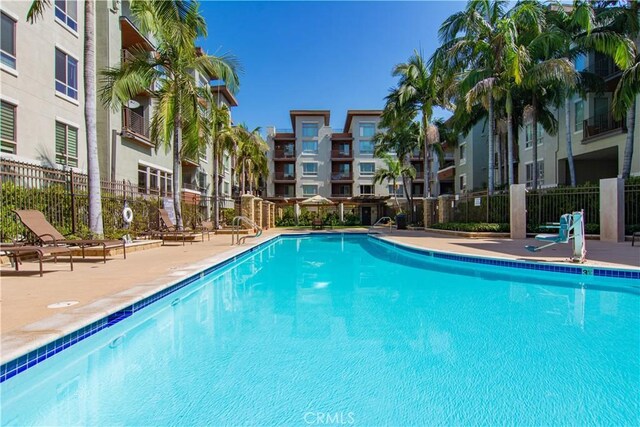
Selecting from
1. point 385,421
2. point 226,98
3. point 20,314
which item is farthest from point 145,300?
point 226,98

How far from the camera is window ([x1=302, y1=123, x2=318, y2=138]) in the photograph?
131 feet

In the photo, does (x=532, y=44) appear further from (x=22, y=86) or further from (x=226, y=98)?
(x=226, y=98)

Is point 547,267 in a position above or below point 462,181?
below

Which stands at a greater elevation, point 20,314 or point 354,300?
point 20,314

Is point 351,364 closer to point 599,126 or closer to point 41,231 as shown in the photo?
point 41,231

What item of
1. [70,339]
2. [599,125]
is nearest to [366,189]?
[599,125]

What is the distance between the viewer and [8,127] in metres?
11.8

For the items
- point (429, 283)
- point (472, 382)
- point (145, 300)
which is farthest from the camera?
point (429, 283)

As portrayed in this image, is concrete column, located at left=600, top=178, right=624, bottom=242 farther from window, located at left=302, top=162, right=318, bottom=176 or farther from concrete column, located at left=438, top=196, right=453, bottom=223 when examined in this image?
window, located at left=302, top=162, right=318, bottom=176

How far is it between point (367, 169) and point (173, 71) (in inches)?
1141

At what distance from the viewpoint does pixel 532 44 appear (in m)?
15.6

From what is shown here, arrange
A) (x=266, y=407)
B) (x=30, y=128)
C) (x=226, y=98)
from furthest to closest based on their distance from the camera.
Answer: (x=226, y=98) < (x=30, y=128) < (x=266, y=407)

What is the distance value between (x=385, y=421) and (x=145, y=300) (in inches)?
149

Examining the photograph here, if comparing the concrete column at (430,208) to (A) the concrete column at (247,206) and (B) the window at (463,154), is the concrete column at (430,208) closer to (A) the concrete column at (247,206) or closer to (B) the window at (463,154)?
(A) the concrete column at (247,206)
